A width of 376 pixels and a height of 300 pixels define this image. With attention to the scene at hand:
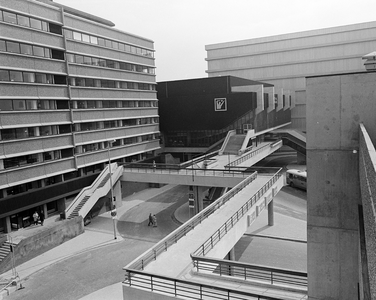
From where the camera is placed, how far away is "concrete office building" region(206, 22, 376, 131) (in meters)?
73.6

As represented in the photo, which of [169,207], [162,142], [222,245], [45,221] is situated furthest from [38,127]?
[162,142]

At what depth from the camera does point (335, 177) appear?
11758mm

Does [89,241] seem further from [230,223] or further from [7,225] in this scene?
[230,223]

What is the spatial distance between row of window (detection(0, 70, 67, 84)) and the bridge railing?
22.0 m

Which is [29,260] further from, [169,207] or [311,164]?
[311,164]

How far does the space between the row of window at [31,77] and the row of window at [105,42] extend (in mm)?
4500

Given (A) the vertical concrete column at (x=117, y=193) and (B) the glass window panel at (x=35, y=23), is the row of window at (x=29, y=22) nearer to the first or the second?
(B) the glass window panel at (x=35, y=23)

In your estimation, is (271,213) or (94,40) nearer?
(271,213)

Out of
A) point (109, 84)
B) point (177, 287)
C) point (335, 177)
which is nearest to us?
point (335, 177)

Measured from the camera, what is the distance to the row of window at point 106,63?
3662 cm

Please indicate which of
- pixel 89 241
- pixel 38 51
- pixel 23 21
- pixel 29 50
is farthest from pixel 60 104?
pixel 89 241

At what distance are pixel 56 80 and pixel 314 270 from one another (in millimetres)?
30209

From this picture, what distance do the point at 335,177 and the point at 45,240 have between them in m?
23.4

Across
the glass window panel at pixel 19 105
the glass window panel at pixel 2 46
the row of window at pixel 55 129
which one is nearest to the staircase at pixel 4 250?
the row of window at pixel 55 129
